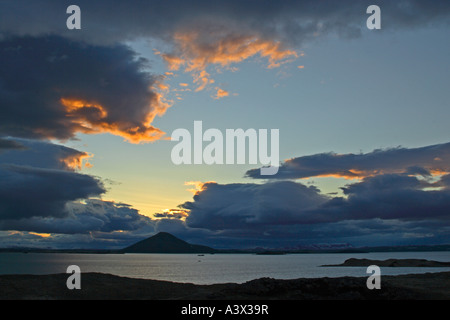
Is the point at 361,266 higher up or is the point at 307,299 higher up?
the point at 307,299

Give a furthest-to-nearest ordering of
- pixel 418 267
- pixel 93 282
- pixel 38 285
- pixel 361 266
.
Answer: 1. pixel 361 266
2. pixel 418 267
3. pixel 93 282
4. pixel 38 285

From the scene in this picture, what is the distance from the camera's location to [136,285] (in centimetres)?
4409

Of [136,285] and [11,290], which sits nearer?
[11,290]

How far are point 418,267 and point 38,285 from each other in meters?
146
